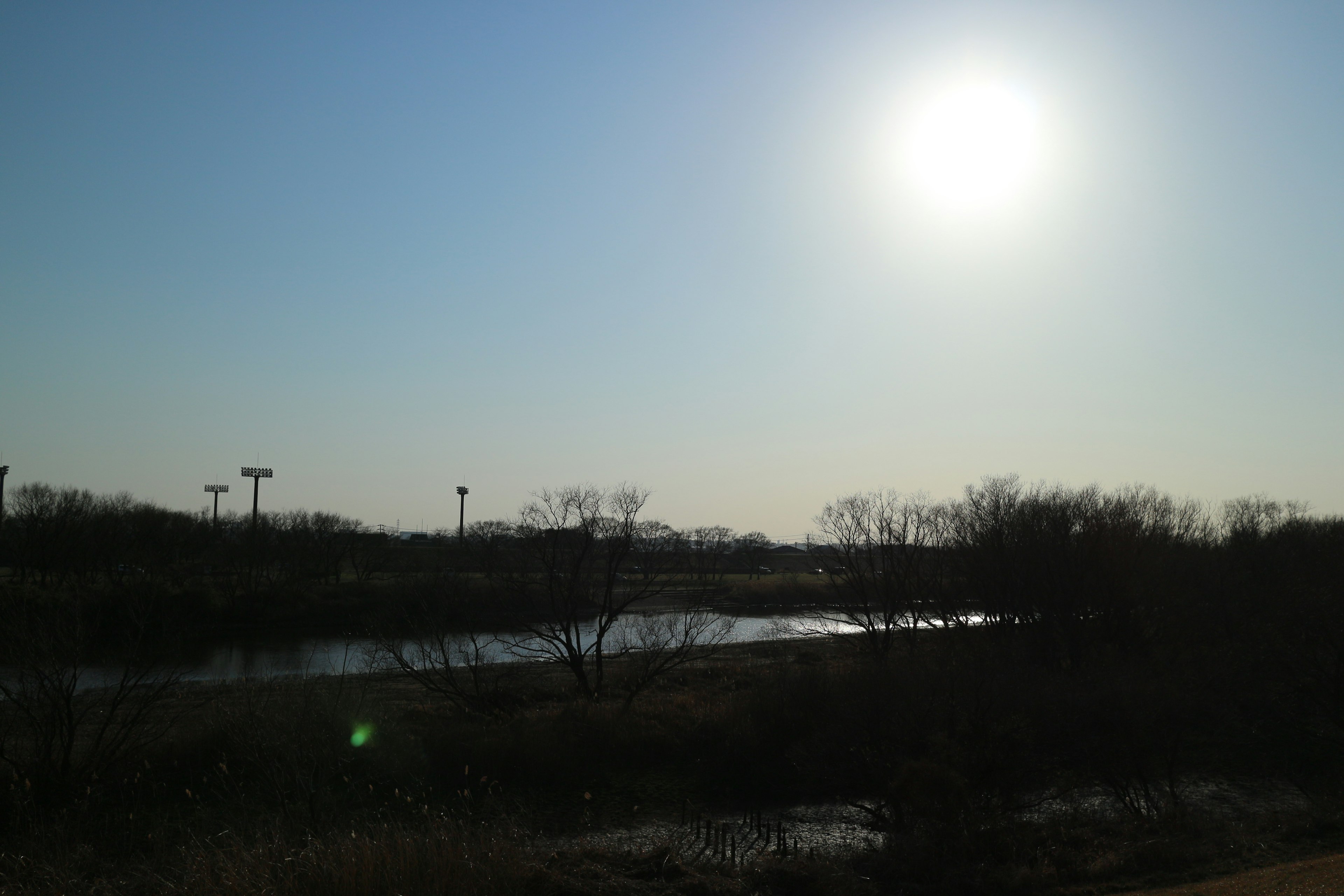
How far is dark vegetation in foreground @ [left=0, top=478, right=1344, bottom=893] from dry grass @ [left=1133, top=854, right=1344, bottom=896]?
1.03 meters

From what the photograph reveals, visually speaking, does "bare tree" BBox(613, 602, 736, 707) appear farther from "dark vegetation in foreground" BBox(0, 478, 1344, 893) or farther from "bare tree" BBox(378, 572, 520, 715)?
"bare tree" BBox(378, 572, 520, 715)

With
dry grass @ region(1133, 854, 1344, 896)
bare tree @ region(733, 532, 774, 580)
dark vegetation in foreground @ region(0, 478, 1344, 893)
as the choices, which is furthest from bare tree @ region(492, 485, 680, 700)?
bare tree @ region(733, 532, 774, 580)

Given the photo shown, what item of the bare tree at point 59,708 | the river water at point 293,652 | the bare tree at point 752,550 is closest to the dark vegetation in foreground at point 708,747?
the bare tree at point 59,708

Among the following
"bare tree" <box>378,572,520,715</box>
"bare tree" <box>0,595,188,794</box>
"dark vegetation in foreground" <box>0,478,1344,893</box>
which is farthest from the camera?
"bare tree" <box>378,572,520,715</box>

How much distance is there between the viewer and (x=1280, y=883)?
1198 cm

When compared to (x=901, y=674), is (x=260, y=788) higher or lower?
lower

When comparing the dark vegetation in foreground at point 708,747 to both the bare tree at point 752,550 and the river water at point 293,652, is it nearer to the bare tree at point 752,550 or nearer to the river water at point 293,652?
the river water at point 293,652

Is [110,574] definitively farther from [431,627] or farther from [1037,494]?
[1037,494]

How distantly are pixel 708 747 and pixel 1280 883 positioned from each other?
50.7ft

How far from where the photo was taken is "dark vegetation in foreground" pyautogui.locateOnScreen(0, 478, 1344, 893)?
1414cm

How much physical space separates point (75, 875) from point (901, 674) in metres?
17.3

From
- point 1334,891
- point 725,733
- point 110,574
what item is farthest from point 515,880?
point 110,574

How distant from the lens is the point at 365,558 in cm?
8025

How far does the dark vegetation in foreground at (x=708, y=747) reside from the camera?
14141 mm
